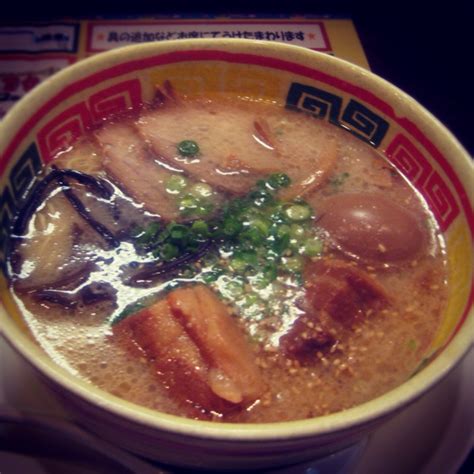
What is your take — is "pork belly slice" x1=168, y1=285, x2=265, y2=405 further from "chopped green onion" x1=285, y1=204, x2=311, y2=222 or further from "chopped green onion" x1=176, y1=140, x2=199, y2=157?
"chopped green onion" x1=176, y1=140, x2=199, y2=157

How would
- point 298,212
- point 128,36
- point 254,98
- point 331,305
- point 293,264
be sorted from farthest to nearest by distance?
point 128,36 < point 254,98 < point 298,212 < point 293,264 < point 331,305

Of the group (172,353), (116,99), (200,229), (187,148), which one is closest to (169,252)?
(200,229)

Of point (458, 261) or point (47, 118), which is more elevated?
point (458, 261)

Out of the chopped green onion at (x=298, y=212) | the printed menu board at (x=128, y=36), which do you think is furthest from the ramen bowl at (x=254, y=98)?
the printed menu board at (x=128, y=36)

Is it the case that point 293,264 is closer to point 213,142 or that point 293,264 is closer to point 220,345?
point 220,345

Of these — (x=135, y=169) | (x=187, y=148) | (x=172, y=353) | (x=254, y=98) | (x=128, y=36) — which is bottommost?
(x=172, y=353)

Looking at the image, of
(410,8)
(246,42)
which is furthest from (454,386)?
(410,8)

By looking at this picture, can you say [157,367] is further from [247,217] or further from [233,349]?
[247,217]
